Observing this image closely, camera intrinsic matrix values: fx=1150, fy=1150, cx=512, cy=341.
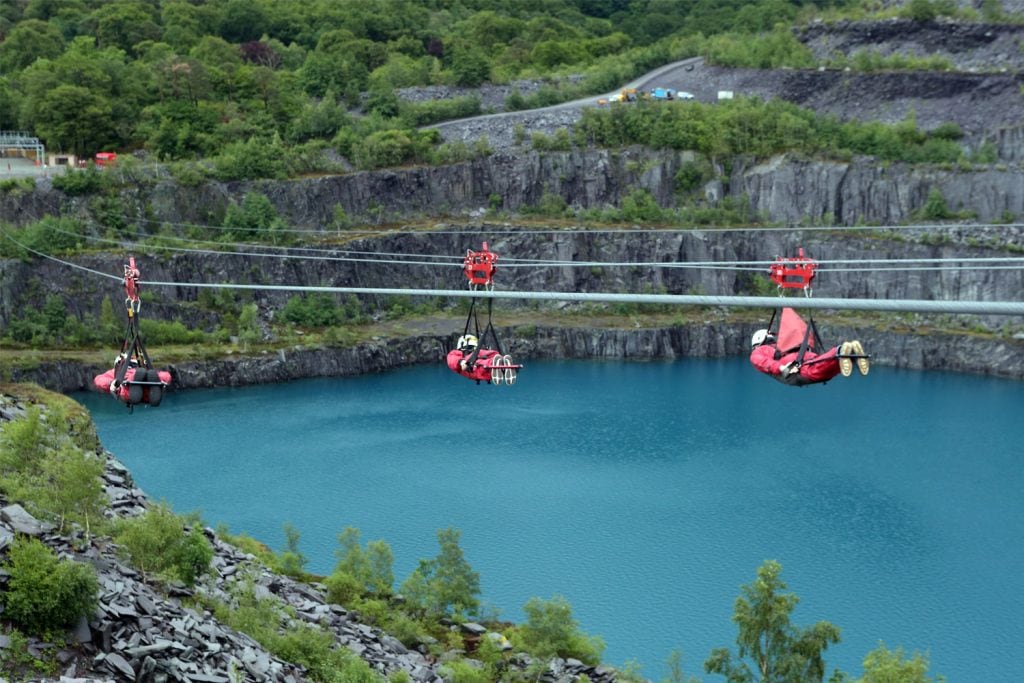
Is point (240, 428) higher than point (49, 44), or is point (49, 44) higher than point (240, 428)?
point (49, 44)

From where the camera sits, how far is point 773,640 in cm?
2122

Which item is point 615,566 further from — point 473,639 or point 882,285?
point 882,285

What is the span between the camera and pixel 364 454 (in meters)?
41.3

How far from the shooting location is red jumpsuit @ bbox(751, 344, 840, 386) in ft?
46.8

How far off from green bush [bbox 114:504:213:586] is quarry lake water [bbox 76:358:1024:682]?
828 centimetres

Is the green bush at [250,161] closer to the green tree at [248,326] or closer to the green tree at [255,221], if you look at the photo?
the green tree at [255,221]

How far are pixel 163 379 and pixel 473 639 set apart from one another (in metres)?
9.49

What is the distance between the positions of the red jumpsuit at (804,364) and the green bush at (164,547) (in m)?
11.3

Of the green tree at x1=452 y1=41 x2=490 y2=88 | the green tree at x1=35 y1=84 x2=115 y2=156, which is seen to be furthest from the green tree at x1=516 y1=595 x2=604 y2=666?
the green tree at x1=452 y1=41 x2=490 y2=88

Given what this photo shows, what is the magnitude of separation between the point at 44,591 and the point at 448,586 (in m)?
11.1

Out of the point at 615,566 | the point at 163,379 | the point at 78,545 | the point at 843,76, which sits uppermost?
the point at 843,76

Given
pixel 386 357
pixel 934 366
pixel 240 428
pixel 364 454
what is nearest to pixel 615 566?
pixel 364 454

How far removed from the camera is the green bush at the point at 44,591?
51.7 ft

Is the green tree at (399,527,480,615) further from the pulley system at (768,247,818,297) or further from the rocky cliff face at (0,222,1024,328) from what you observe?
the rocky cliff face at (0,222,1024,328)
